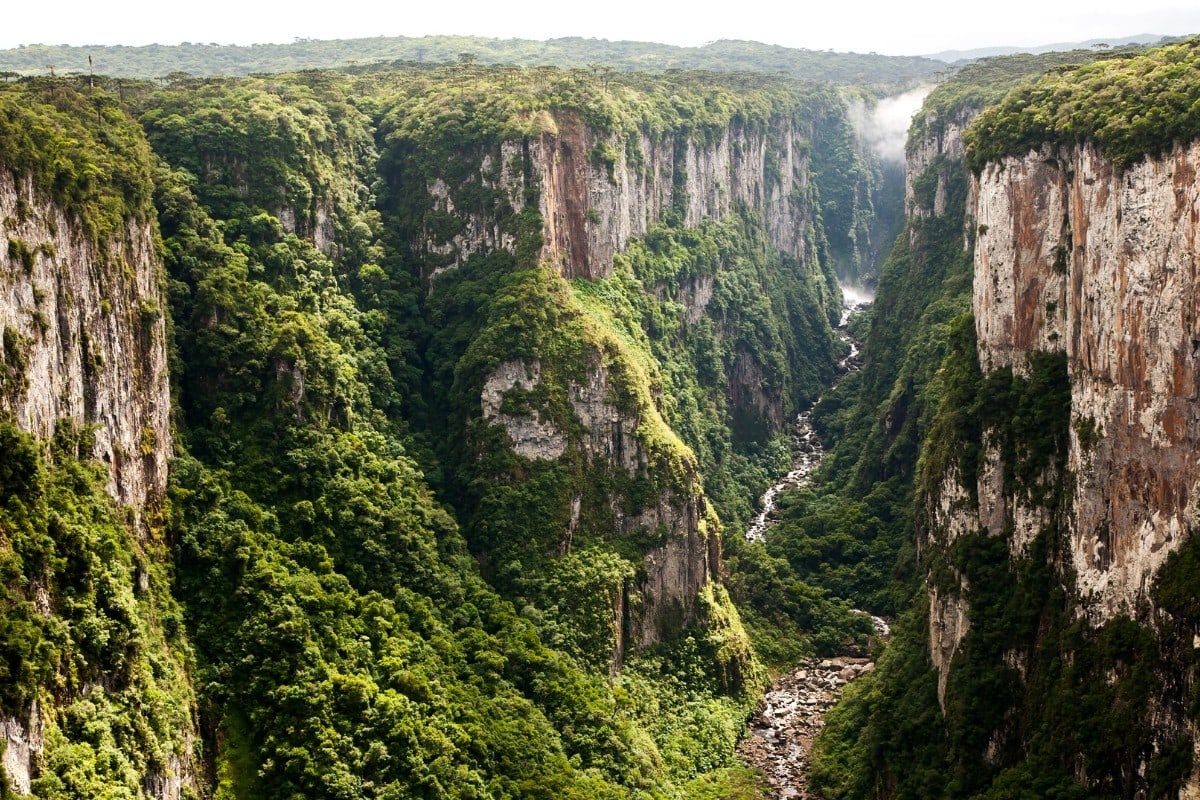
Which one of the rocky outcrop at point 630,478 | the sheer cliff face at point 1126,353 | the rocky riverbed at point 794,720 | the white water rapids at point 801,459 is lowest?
the rocky riverbed at point 794,720

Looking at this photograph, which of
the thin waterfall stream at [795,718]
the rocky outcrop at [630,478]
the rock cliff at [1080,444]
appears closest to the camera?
the rock cliff at [1080,444]

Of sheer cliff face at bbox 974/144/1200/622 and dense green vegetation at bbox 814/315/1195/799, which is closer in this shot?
sheer cliff face at bbox 974/144/1200/622

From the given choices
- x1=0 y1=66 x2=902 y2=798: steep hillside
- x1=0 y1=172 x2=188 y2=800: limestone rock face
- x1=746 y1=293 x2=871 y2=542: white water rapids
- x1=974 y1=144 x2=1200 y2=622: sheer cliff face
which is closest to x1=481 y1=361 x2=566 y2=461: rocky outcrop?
x1=0 y1=66 x2=902 y2=798: steep hillside

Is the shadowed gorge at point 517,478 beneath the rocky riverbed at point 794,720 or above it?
above

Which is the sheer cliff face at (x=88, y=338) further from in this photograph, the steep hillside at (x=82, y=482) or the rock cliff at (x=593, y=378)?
the rock cliff at (x=593, y=378)

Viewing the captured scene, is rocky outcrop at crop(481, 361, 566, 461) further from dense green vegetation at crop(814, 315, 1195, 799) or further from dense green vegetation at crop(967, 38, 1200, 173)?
dense green vegetation at crop(967, 38, 1200, 173)

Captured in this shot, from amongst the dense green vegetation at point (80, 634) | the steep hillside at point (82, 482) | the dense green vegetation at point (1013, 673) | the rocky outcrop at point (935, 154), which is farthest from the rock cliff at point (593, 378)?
the dense green vegetation at point (80, 634)

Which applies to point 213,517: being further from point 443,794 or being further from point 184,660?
point 443,794
